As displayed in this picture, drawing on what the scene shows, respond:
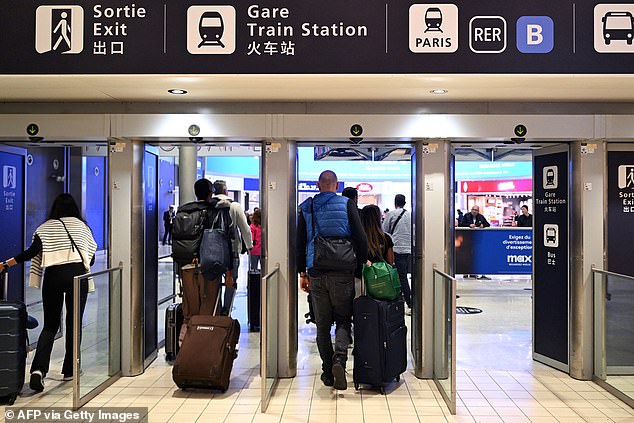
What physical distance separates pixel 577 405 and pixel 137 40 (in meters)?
3.90

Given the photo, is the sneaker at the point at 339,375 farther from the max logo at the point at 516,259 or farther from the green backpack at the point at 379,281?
the max logo at the point at 516,259

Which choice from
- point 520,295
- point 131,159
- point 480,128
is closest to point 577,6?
point 480,128

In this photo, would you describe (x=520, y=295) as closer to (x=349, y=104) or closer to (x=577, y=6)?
(x=349, y=104)

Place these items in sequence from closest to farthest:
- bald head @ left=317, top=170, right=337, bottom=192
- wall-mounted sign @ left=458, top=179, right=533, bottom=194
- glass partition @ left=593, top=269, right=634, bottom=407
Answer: glass partition @ left=593, top=269, right=634, bottom=407 → bald head @ left=317, top=170, right=337, bottom=192 → wall-mounted sign @ left=458, top=179, right=533, bottom=194

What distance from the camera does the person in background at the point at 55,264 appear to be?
4.18 meters

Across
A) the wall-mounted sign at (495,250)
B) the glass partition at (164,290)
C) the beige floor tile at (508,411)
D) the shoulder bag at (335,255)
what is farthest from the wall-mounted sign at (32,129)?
the wall-mounted sign at (495,250)

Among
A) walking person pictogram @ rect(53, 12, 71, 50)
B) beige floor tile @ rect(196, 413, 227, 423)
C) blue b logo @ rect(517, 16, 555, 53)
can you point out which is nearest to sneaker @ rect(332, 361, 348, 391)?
beige floor tile @ rect(196, 413, 227, 423)

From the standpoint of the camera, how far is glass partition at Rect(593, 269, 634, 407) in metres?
4.12

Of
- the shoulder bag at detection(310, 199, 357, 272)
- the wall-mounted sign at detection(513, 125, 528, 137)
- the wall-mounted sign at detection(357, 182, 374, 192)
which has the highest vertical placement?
the wall-mounted sign at detection(357, 182, 374, 192)

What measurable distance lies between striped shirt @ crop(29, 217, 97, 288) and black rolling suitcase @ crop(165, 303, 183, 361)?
92 centimetres

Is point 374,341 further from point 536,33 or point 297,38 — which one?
point 536,33

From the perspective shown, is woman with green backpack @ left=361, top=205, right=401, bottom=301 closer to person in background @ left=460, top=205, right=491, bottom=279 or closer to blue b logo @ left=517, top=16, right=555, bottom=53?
blue b logo @ left=517, top=16, right=555, bottom=53

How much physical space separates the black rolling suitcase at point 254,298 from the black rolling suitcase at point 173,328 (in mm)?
1263

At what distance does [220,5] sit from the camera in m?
3.52
